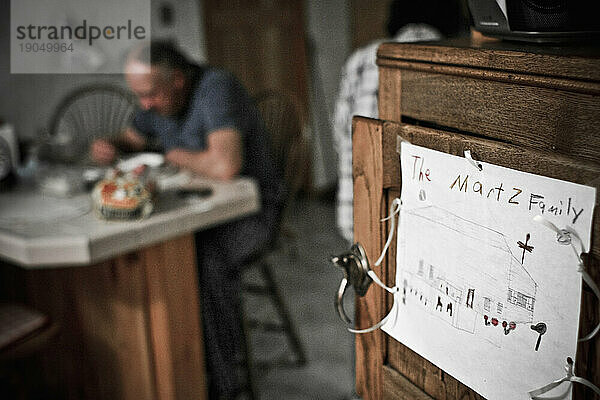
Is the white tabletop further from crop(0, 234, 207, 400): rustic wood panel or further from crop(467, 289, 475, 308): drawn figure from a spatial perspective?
crop(467, 289, 475, 308): drawn figure

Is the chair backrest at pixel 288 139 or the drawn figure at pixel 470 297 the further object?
the chair backrest at pixel 288 139

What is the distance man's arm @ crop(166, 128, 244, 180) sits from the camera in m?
2.07

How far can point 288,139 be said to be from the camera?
262 cm

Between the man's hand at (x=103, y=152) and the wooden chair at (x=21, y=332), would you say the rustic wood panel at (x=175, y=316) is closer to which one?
the wooden chair at (x=21, y=332)

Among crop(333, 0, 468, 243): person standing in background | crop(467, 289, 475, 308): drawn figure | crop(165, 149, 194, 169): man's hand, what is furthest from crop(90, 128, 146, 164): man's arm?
crop(467, 289, 475, 308): drawn figure

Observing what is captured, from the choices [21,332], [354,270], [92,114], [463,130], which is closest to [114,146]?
[21,332]

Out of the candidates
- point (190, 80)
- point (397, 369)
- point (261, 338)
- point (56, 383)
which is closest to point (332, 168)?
point (261, 338)

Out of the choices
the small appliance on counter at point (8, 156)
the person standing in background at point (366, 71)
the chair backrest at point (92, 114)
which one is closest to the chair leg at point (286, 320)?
the person standing in background at point (366, 71)

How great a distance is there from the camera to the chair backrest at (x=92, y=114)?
3.05 metres

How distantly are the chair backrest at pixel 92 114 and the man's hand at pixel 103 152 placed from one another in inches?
29.2

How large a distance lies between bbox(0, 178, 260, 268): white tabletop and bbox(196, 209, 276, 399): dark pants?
196 millimetres

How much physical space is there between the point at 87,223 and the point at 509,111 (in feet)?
4.36

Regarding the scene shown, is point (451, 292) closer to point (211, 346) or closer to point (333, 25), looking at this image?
point (211, 346)

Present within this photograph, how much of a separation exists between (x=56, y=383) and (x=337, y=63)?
2980mm
